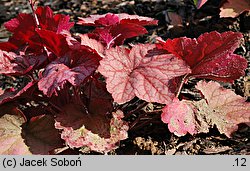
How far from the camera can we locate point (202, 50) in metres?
1.63

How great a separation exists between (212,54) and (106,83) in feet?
1.20

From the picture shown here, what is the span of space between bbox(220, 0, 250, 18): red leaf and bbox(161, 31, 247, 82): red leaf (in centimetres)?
83

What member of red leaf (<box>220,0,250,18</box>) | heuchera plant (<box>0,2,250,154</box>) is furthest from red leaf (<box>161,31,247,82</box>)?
red leaf (<box>220,0,250,18</box>)

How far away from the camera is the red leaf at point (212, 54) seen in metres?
1.60

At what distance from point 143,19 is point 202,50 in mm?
267

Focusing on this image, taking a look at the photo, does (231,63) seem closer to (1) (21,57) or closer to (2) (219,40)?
(2) (219,40)

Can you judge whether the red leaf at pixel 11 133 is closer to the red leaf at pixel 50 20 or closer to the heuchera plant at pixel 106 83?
the heuchera plant at pixel 106 83

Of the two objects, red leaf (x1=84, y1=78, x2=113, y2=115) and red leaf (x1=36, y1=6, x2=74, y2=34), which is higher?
red leaf (x1=36, y1=6, x2=74, y2=34)

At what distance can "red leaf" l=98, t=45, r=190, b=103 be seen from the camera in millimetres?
1512

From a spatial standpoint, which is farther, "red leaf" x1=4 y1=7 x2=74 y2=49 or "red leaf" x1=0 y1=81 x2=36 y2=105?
"red leaf" x1=4 y1=7 x2=74 y2=49

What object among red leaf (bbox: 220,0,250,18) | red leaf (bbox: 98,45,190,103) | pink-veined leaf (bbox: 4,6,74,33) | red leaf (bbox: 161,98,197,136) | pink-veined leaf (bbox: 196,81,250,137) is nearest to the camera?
red leaf (bbox: 98,45,190,103)

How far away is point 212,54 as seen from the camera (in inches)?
64.7

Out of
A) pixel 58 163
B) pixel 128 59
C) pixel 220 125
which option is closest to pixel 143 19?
pixel 128 59

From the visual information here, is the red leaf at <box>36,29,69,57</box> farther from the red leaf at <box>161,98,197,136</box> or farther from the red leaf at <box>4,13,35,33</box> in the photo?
the red leaf at <box>161,98,197,136</box>
